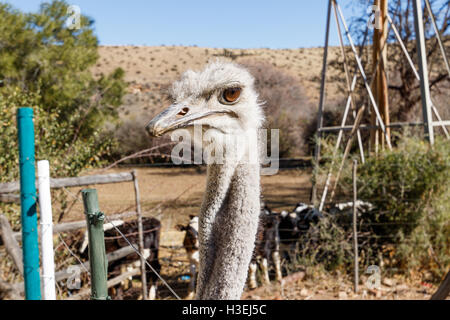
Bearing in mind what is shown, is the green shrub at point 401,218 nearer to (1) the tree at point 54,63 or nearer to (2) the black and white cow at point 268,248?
(2) the black and white cow at point 268,248

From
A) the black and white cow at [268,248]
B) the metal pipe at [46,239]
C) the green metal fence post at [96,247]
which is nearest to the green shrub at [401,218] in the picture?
the black and white cow at [268,248]

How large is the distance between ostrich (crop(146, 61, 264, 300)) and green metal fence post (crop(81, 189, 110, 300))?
28 centimetres

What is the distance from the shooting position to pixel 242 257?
1.24m

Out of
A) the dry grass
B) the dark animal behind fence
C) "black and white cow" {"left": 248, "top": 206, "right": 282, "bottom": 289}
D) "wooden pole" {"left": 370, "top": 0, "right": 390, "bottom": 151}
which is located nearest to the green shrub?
"black and white cow" {"left": 248, "top": 206, "right": 282, "bottom": 289}

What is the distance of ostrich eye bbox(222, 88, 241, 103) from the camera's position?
48.3 inches

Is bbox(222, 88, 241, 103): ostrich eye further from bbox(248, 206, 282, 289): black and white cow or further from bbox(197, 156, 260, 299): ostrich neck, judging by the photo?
bbox(248, 206, 282, 289): black and white cow

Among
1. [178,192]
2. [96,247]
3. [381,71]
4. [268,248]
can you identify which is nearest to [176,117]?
[96,247]

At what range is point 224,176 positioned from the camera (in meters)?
1.23

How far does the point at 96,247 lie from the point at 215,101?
528 millimetres

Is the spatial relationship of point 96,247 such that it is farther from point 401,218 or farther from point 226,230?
point 401,218

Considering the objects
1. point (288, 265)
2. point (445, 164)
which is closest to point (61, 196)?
point (288, 265)
